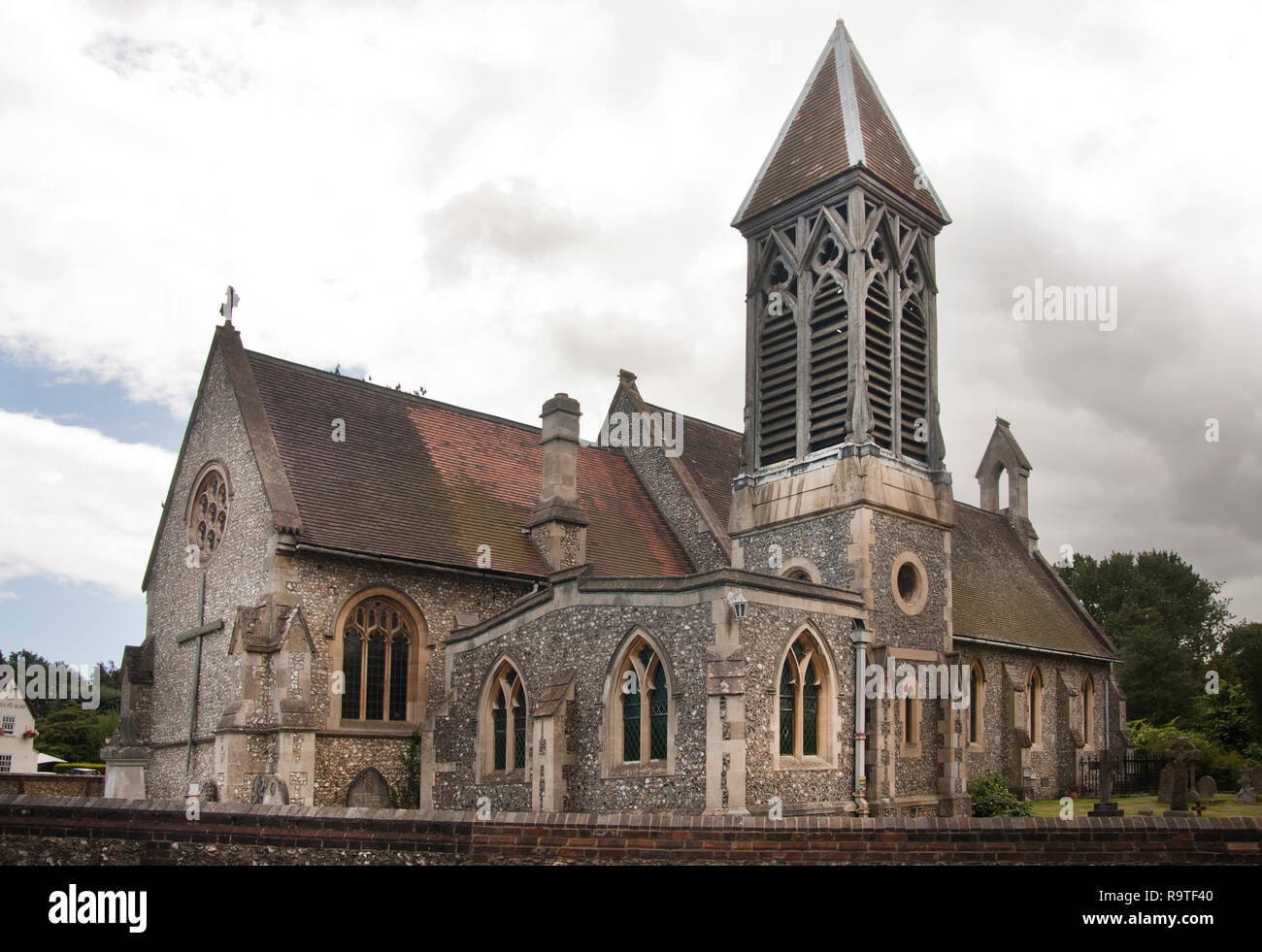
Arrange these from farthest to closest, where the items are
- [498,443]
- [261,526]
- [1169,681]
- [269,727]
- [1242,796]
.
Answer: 1. [1169,681]
2. [498,443]
3. [1242,796]
4. [261,526]
5. [269,727]

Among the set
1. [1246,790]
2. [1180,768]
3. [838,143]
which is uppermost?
[838,143]

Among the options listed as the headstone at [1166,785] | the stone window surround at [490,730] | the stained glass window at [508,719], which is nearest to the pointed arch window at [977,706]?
the headstone at [1166,785]

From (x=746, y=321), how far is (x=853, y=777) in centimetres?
1122

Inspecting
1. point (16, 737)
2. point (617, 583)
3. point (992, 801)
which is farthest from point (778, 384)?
point (16, 737)

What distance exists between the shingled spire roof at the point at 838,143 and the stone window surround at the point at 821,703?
35.5 feet

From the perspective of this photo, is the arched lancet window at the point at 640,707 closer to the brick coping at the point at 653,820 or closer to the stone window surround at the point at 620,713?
the stone window surround at the point at 620,713

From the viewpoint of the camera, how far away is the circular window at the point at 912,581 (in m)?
22.9

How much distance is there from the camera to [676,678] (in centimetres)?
1752

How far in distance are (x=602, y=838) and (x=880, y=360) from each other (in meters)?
16.9

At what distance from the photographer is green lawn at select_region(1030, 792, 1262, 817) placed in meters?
23.8

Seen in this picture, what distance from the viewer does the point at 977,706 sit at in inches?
1158

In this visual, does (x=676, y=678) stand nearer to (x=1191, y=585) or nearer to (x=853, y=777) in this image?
(x=853, y=777)

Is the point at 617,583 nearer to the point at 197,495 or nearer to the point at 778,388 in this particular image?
the point at 778,388
